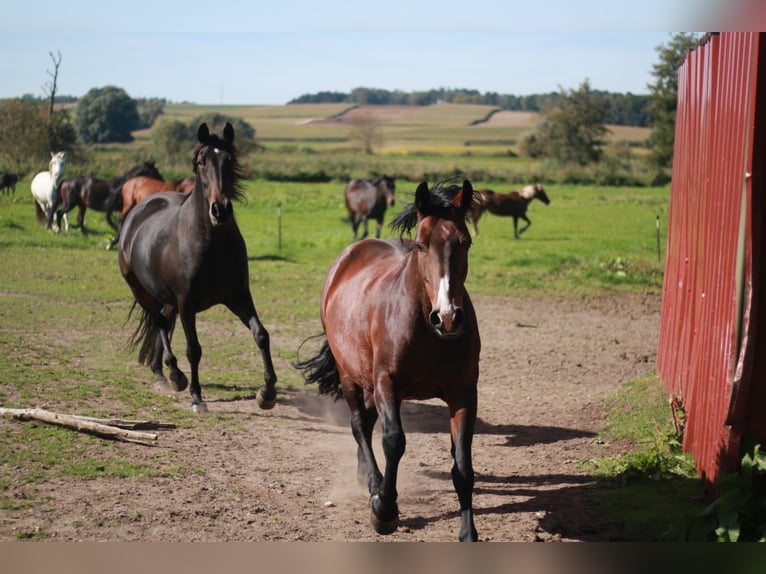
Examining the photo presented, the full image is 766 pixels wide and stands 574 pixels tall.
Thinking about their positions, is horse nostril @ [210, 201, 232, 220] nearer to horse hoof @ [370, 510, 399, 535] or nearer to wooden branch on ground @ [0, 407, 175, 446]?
wooden branch on ground @ [0, 407, 175, 446]

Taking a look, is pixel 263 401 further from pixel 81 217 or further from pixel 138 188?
pixel 138 188

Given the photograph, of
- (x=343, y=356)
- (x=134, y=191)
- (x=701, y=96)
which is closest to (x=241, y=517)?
(x=343, y=356)

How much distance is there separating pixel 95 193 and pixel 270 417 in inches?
171

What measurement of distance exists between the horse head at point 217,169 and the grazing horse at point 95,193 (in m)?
2.92

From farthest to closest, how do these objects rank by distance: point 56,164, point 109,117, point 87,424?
1. point 109,117
2. point 56,164
3. point 87,424

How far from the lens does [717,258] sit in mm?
5605

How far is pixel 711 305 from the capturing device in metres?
5.71

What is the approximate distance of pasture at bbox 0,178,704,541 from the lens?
202 inches

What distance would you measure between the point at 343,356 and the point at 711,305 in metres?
2.33

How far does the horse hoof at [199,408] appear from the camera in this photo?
7.25m

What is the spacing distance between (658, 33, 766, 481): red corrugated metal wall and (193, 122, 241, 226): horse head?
327 centimetres

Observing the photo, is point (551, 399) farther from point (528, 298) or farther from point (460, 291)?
point (528, 298)

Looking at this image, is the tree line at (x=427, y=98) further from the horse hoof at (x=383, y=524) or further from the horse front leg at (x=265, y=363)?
the horse hoof at (x=383, y=524)

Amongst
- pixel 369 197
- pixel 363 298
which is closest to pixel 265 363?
pixel 363 298
